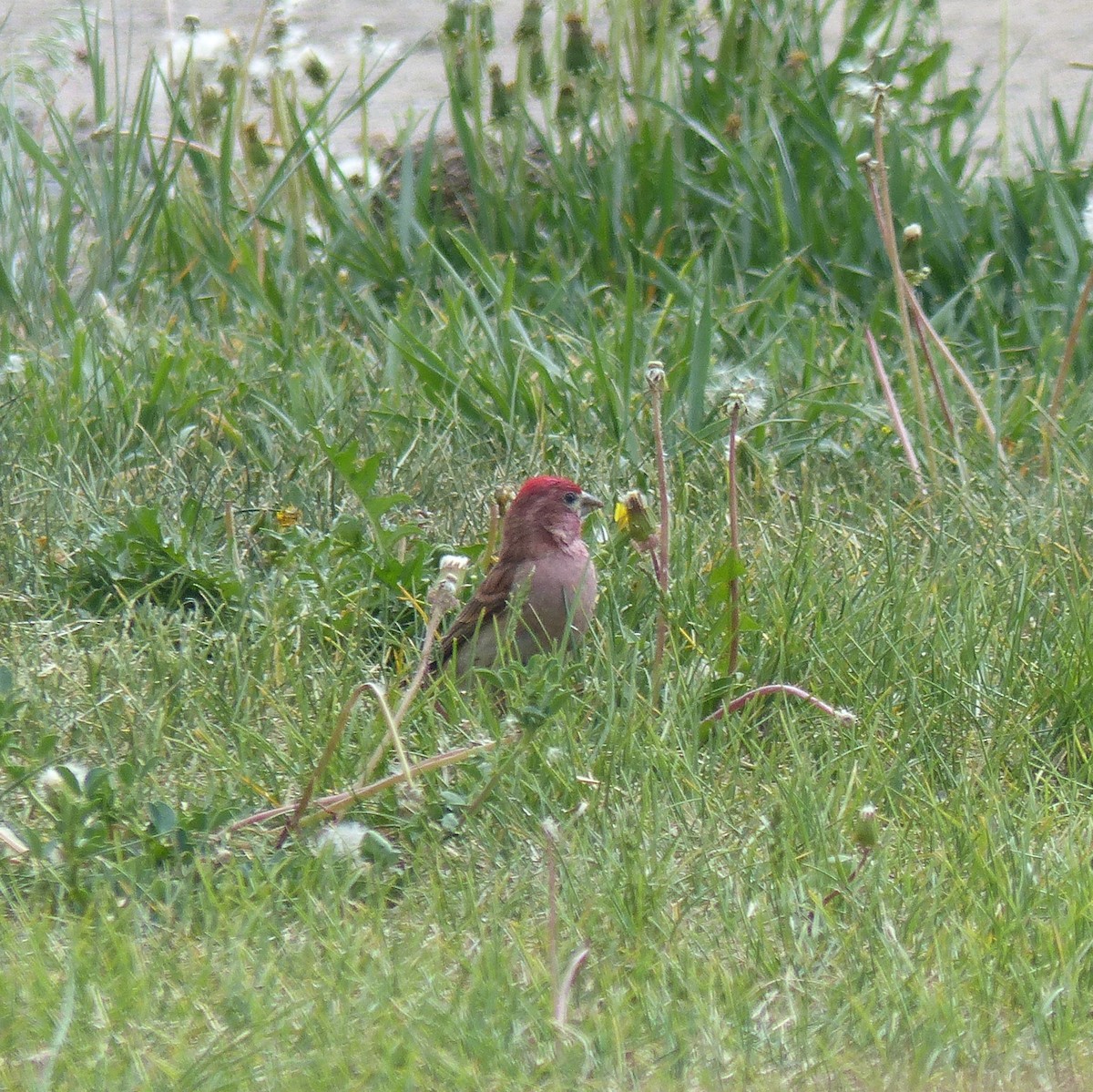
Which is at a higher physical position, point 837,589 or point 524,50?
point 524,50

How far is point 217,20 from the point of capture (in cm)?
779

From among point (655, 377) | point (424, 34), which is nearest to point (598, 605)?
point (655, 377)

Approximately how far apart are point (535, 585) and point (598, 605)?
0.78 feet

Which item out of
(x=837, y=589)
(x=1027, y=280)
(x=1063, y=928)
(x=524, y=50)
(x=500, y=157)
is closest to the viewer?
(x=1063, y=928)

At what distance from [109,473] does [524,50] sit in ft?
8.14

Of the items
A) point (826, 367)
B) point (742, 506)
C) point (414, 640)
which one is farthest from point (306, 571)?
point (826, 367)

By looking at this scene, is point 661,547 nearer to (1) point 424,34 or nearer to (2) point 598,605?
(2) point 598,605

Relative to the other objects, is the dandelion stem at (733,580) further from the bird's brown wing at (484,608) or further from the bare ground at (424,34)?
the bare ground at (424,34)

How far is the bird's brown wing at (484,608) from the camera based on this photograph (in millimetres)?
3758

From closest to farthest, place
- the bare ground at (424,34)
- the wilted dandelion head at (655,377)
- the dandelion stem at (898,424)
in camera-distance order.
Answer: the wilted dandelion head at (655,377), the dandelion stem at (898,424), the bare ground at (424,34)

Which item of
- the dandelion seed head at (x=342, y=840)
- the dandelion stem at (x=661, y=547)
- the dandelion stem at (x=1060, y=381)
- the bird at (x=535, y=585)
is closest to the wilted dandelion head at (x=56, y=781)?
the dandelion seed head at (x=342, y=840)

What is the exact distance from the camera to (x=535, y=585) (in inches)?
145

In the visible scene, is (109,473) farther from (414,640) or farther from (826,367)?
(826,367)

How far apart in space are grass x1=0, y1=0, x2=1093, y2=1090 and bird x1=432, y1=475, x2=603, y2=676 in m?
0.13
